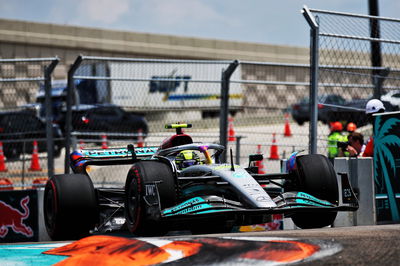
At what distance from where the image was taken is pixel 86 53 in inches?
1640

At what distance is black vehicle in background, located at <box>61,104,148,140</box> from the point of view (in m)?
13.0

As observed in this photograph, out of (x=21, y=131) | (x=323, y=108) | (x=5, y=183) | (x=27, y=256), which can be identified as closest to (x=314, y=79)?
(x=323, y=108)

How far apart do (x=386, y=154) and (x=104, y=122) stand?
492 cm

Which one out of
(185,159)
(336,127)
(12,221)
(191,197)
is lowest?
(12,221)

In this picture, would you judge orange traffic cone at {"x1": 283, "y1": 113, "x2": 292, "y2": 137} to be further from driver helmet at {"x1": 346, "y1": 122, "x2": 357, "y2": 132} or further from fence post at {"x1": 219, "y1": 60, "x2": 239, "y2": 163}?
fence post at {"x1": 219, "y1": 60, "x2": 239, "y2": 163}

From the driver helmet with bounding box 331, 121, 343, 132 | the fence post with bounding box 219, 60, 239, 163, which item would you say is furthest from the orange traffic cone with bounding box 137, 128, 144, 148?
the driver helmet with bounding box 331, 121, 343, 132

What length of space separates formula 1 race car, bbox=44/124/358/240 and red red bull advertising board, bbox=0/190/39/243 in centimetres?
206

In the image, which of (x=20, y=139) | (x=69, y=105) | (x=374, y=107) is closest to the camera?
(x=374, y=107)

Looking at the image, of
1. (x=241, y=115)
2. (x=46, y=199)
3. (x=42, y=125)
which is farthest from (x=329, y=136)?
(x=46, y=199)

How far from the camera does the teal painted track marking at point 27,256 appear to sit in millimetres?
6578

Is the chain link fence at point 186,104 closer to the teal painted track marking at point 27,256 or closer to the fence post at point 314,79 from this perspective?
the fence post at point 314,79

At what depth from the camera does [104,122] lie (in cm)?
1338

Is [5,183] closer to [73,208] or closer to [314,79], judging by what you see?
[73,208]

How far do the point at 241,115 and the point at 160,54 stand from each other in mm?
29373
